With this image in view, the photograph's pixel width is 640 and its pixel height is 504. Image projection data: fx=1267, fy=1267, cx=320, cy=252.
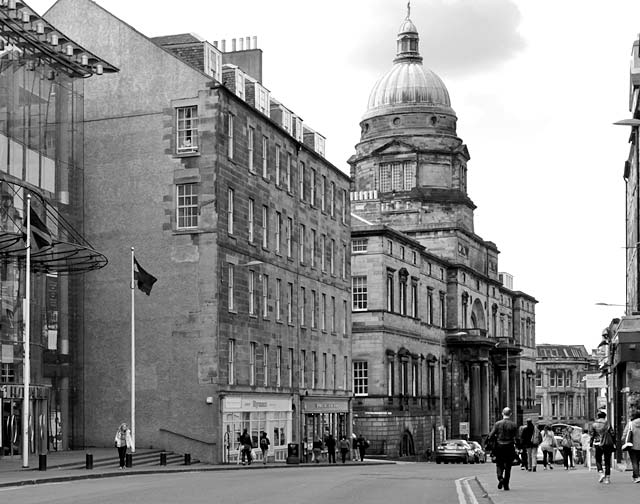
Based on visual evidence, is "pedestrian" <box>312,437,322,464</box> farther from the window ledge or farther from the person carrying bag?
the person carrying bag

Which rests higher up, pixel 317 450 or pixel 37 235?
pixel 37 235

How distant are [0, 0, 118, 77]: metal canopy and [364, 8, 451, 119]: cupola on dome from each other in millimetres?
69024

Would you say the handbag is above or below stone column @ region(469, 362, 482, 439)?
above

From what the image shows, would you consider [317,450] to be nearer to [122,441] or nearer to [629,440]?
[122,441]

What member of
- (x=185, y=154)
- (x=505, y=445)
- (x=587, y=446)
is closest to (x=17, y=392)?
(x=185, y=154)

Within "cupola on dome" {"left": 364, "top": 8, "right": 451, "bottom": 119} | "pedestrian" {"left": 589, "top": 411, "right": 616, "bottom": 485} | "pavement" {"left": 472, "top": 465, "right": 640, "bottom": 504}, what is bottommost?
"pavement" {"left": 472, "top": 465, "right": 640, "bottom": 504}

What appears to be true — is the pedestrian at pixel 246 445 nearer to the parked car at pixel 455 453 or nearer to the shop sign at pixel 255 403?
the shop sign at pixel 255 403

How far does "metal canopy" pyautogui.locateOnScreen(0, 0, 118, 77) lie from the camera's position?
154 ft

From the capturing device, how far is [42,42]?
48.7m

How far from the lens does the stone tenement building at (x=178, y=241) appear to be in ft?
184

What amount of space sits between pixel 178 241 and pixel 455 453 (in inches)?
1114

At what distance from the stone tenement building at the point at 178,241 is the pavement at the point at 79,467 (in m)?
2.60

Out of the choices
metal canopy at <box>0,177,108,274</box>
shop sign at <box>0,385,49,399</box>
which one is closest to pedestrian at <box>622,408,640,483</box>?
metal canopy at <box>0,177,108,274</box>

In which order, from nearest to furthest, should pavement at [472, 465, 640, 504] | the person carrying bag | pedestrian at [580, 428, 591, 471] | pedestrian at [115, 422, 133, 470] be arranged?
pavement at [472, 465, 640, 504] < the person carrying bag < pedestrian at [115, 422, 133, 470] < pedestrian at [580, 428, 591, 471]
